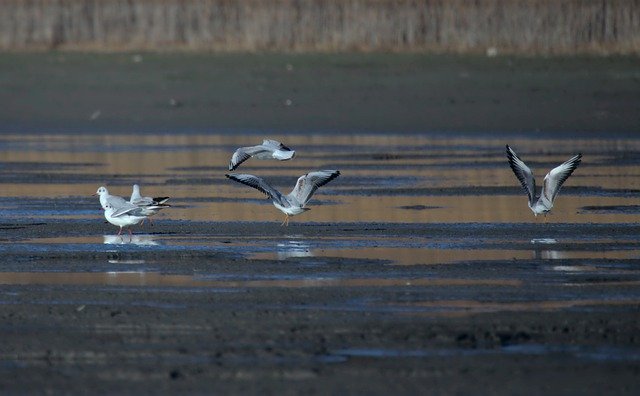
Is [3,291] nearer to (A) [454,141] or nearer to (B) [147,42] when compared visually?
(A) [454,141]

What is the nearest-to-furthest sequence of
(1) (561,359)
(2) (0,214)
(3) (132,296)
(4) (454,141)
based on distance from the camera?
1. (1) (561,359)
2. (3) (132,296)
3. (2) (0,214)
4. (4) (454,141)

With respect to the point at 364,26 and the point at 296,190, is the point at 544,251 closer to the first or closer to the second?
the point at 296,190

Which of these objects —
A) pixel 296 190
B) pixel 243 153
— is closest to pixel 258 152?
pixel 243 153

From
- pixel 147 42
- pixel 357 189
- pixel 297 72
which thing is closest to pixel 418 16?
pixel 297 72

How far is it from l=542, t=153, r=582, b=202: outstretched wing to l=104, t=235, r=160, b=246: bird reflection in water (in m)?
3.94

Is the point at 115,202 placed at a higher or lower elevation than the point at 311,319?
higher

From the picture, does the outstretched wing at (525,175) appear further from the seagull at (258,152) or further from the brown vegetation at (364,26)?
the brown vegetation at (364,26)

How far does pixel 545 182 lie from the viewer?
587 inches

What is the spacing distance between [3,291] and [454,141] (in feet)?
47.9

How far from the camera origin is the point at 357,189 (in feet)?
58.9

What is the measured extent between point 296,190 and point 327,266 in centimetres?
267

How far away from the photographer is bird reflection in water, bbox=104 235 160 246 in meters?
13.4

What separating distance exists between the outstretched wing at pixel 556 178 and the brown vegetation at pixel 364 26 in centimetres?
1813

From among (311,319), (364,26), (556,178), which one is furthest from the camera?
(364,26)
